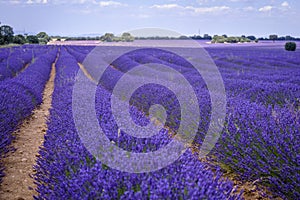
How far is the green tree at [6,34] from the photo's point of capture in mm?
31775

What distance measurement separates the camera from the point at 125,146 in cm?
191

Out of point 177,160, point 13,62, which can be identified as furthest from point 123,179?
point 13,62

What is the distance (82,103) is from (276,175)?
2.02m

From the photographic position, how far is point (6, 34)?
33.2 meters

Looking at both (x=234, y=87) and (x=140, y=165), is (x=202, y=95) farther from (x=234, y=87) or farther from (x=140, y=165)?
(x=140, y=165)

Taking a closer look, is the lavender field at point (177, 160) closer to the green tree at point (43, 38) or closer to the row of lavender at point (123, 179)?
the row of lavender at point (123, 179)

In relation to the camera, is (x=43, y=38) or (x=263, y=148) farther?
(x=43, y=38)

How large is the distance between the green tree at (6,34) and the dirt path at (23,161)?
30522 millimetres

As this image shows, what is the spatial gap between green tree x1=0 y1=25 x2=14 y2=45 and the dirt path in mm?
30522

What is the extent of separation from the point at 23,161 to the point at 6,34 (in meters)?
34.1

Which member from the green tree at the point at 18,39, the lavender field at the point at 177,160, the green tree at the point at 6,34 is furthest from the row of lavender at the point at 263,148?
the green tree at the point at 18,39

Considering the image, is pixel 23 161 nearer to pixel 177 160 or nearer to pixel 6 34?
pixel 177 160

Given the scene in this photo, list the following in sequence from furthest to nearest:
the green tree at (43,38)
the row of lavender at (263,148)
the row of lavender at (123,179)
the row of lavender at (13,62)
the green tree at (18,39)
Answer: the green tree at (43,38)
the green tree at (18,39)
the row of lavender at (13,62)
the row of lavender at (263,148)
the row of lavender at (123,179)

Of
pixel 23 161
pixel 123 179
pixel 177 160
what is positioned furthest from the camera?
pixel 23 161
